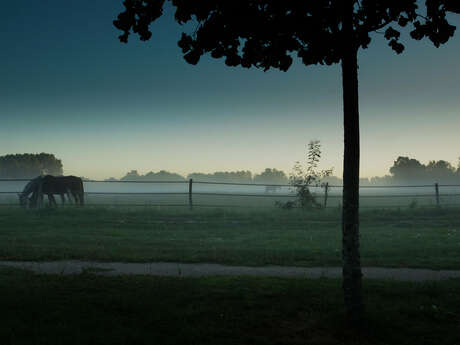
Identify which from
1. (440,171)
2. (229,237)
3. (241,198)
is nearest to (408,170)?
(440,171)

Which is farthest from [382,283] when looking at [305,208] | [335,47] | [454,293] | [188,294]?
[305,208]

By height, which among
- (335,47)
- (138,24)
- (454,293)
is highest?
(138,24)

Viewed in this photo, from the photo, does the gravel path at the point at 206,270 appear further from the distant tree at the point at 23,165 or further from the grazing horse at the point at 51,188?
the distant tree at the point at 23,165

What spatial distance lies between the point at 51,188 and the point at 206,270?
2231 cm

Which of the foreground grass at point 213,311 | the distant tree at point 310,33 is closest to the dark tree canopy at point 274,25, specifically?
the distant tree at point 310,33

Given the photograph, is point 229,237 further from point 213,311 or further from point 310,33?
point 310,33

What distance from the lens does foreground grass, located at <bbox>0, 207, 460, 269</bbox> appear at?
31.4 ft

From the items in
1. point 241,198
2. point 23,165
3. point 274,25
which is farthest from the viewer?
point 23,165

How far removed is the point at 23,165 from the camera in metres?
94.3

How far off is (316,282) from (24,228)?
473 inches

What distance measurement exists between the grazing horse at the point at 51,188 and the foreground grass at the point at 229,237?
6.66m

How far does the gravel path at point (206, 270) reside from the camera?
7840 mm

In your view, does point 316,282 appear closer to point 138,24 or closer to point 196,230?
point 138,24

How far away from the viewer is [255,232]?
15.2 meters
